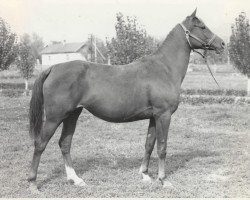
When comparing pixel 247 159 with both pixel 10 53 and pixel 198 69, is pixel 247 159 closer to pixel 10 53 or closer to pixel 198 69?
pixel 10 53

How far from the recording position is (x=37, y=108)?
6094 millimetres

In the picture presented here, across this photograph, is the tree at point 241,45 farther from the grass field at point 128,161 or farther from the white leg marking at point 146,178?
the white leg marking at point 146,178

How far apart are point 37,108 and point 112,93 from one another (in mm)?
1294

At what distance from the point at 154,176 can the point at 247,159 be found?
254cm

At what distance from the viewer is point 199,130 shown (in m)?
12.6

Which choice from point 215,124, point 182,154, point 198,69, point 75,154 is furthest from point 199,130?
point 198,69

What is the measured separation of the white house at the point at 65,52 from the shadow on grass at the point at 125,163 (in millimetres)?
67610

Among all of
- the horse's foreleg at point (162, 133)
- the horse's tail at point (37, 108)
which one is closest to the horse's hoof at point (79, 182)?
the horse's tail at point (37, 108)

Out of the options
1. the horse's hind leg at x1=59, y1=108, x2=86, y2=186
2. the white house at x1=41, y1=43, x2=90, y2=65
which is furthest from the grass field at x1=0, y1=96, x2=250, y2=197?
the white house at x1=41, y1=43, x2=90, y2=65

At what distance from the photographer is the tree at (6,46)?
30828 millimetres

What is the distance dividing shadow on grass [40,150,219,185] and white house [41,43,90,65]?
6761cm

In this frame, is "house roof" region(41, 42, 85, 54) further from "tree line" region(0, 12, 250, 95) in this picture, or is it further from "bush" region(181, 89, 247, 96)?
"bush" region(181, 89, 247, 96)

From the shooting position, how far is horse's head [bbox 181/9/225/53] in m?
6.60

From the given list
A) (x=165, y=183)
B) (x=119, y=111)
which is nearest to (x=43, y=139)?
(x=119, y=111)
